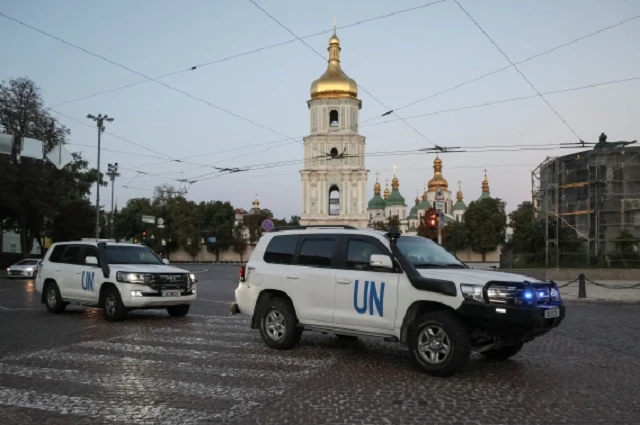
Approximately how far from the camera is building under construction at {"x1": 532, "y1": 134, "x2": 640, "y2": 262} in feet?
125

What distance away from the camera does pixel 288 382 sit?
23.7ft

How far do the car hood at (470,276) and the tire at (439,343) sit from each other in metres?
0.47

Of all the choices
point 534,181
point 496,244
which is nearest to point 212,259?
point 496,244

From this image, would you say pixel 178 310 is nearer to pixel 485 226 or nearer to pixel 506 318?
pixel 506 318

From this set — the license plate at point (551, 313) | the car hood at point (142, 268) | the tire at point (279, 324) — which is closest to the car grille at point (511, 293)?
the license plate at point (551, 313)

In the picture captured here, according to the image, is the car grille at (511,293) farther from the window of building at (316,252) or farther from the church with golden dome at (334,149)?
the church with golden dome at (334,149)

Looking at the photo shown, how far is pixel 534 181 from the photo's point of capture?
46156 millimetres

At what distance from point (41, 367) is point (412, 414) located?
5029 millimetres

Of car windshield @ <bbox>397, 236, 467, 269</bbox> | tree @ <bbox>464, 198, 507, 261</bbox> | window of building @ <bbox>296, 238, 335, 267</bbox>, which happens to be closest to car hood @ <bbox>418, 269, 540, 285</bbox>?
car windshield @ <bbox>397, 236, 467, 269</bbox>

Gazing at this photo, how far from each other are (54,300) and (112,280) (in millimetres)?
2565

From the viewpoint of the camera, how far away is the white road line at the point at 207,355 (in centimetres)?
855

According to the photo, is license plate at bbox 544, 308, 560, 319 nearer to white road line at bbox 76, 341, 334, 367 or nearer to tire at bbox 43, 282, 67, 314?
white road line at bbox 76, 341, 334, 367

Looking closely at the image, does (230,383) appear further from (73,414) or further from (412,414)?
(412,414)

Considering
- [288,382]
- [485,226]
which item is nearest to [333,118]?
[485,226]
